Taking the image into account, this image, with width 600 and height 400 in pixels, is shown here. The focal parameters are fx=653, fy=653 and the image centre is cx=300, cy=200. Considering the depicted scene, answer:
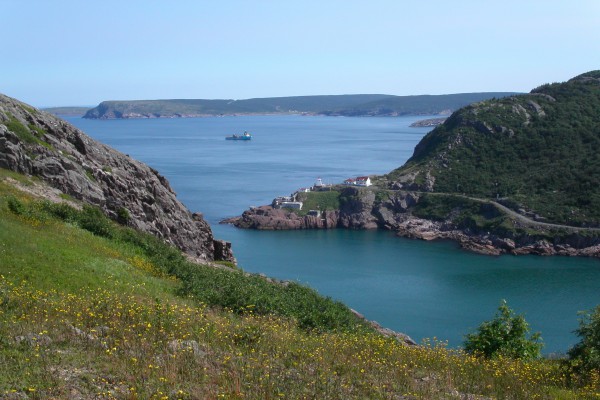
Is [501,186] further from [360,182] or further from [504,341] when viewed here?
[504,341]

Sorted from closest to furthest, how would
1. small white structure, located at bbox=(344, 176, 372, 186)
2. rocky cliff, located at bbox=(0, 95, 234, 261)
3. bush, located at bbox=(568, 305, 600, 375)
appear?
bush, located at bbox=(568, 305, 600, 375)
rocky cliff, located at bbox=(0, 95, 234, 261)
small white structure, located at bbox=(344, 176, 372, 186)

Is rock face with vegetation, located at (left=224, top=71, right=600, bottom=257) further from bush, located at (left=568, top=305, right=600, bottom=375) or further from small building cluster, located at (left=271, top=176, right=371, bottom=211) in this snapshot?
bush, located at (left=568, top=305, right=600, bottom=375)

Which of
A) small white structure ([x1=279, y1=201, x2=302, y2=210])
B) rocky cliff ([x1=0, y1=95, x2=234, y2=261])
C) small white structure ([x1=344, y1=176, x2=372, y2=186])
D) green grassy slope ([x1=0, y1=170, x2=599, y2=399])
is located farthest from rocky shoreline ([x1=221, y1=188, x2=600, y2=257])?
green grassy slope ([x1=0, y1=170, x2=599, y2=399])

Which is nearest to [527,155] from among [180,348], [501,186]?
[501,186]

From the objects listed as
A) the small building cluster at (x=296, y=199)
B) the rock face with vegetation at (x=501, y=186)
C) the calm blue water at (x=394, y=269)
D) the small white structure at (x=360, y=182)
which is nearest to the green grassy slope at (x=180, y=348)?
the calm blue water at (x=394, y=269)

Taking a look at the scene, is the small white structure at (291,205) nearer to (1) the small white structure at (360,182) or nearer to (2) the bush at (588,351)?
(1) the small white structure at (360,182)

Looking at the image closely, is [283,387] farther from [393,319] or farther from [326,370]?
[393,319]

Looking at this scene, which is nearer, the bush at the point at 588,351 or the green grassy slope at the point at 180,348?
the green grassy slope at the point at 180,348
